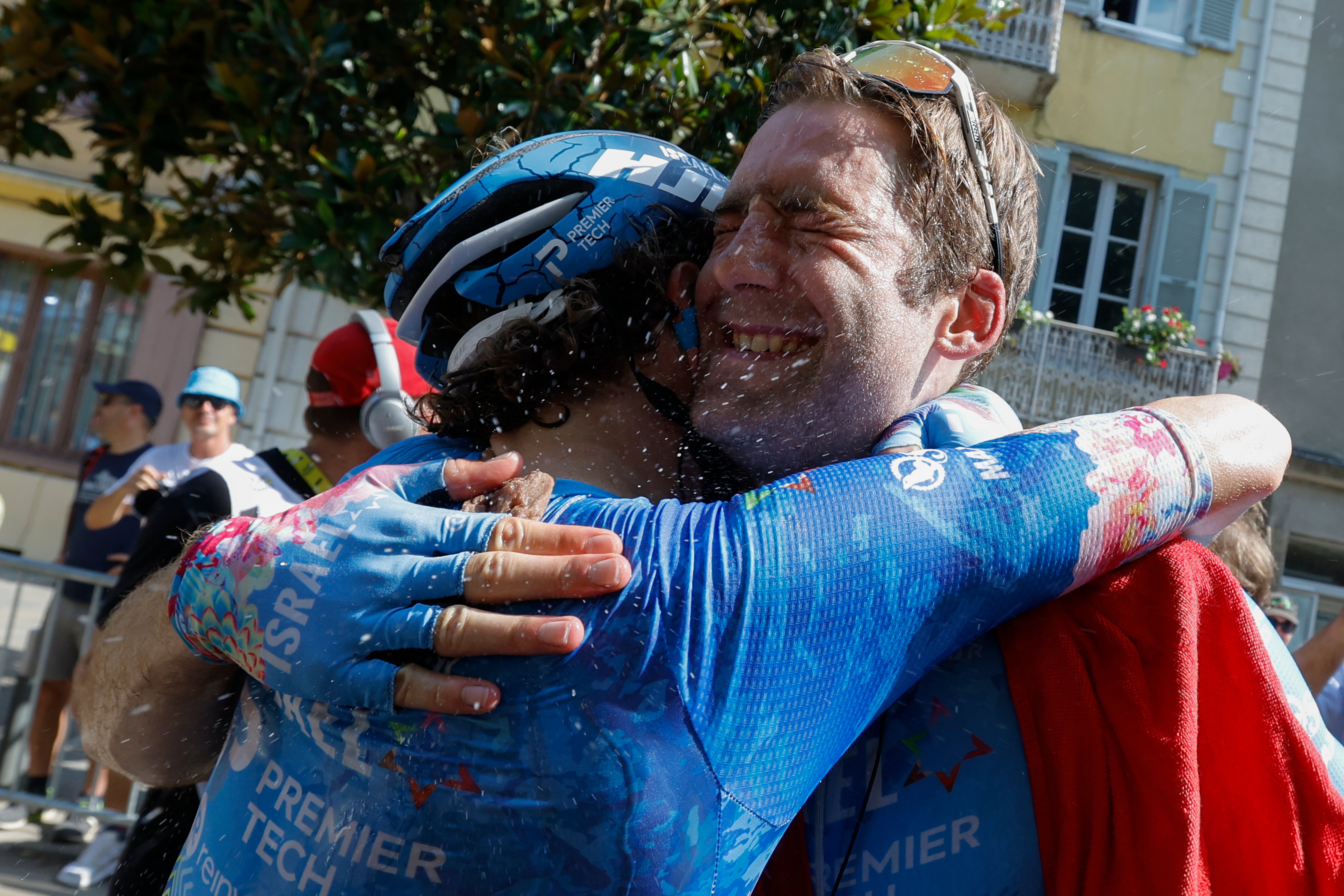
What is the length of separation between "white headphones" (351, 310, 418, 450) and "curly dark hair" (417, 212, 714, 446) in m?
1.66

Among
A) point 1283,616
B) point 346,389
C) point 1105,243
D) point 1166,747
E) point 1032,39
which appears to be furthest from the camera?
point 1105,243

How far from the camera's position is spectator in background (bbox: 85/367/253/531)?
617 centimetres

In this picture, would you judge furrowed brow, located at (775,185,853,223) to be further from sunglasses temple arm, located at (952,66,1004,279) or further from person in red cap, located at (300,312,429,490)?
person in red cap, located at (300,312,429,490)

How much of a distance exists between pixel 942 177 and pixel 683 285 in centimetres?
46

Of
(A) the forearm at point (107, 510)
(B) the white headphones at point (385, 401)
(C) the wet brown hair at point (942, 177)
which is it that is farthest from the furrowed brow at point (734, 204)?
(A) the forearm at point (107, 510)

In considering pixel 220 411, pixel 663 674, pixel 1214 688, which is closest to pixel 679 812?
pixel 663 674

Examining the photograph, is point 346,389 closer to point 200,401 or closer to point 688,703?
point 200,401

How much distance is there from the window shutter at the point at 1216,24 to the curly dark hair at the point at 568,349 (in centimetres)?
1634

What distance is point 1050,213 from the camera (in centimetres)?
1475

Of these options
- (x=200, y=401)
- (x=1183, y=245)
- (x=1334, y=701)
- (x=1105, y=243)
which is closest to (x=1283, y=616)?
(x=1334, y=701)

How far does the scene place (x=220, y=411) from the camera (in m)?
6.30

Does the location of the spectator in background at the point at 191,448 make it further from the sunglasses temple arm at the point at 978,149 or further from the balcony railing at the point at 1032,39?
the balcony railing at the point at 1032,39

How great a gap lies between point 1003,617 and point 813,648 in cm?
29

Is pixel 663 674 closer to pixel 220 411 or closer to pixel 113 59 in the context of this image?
pixel 113 59
